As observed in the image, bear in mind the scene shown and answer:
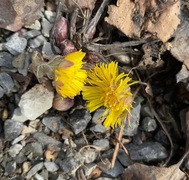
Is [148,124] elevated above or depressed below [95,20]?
below

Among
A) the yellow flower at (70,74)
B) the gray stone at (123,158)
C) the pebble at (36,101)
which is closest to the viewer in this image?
the yellow flower at (70,74)

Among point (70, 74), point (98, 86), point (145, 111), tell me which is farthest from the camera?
point (145, 111)

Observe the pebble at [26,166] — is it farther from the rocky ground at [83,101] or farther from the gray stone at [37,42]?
the gray stone at [37,42]

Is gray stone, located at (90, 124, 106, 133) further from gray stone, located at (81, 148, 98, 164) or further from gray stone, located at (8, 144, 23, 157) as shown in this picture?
gray stone, located at (8, 144, 23, 157)

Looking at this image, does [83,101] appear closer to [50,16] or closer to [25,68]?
[25,68]

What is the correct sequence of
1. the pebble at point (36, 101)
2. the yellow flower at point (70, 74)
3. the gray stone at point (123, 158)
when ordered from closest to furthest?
the yellow flower at point (70, 74) < the pebble at point (36, 101) < the gray stone at point (123, 158)

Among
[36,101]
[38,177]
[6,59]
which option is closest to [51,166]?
[38,177]

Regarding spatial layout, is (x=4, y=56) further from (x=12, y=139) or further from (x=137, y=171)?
(x=137, y=171)

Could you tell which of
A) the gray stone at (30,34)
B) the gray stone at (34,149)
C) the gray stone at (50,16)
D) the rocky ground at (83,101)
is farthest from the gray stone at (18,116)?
the gray stone at (50,16)

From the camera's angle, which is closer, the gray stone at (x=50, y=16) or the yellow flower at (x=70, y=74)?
the yellow flower at (x=70, y=74)
